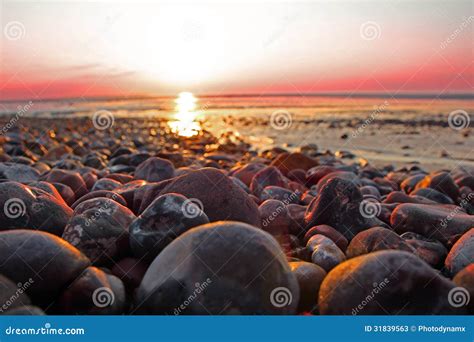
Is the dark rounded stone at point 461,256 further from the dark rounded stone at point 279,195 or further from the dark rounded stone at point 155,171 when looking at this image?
the dark rounded stone at point 155,171

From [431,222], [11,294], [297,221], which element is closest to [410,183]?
[431,222]

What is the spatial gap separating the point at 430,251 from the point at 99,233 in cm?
272

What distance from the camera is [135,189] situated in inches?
184

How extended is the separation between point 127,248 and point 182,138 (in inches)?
524

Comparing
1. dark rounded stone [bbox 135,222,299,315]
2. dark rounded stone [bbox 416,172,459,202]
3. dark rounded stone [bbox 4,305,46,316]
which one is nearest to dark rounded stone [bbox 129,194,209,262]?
dark rounded stone [bbox 135,222,299,315]

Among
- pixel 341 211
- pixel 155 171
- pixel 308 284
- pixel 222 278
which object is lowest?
pixel 308 284

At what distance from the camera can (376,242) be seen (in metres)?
3.81

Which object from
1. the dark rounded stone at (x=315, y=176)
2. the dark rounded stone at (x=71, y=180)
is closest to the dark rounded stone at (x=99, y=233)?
the dark rounded stone at (x=71, y=180)

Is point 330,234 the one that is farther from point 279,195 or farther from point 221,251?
point 221,251

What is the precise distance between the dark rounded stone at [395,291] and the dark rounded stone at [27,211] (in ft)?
7.47

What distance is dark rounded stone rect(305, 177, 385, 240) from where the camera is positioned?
4.51 meters

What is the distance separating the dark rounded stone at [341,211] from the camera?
451 centimetres

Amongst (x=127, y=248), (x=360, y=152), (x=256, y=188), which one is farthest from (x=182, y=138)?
(x=127, y=248)
